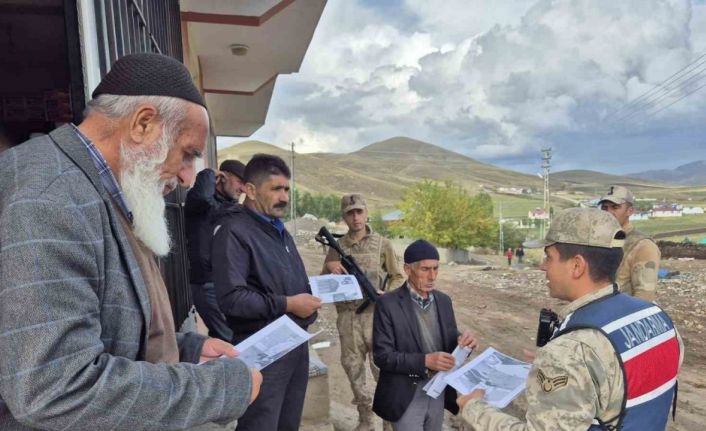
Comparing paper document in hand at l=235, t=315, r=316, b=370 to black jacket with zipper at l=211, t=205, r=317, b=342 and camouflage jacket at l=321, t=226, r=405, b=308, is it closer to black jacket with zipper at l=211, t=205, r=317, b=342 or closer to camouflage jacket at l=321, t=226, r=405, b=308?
black jacket with zipper at l=211, t=205, r=317, b=342

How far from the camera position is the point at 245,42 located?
640 centimetres

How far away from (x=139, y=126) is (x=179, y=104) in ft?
0.32

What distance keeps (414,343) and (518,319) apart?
11.7 metres

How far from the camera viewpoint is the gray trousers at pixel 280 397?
2219 millimetres

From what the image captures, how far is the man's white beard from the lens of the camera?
104cm

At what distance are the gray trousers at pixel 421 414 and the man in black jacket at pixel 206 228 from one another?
1.61m

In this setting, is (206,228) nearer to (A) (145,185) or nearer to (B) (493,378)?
(B) (493,378)

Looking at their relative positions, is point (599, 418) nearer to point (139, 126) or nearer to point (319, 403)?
point (139, 126)

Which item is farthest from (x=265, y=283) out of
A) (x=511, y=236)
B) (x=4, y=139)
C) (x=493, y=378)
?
(x=511, y=236)

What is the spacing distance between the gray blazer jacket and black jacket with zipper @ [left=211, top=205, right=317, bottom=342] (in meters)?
1.28

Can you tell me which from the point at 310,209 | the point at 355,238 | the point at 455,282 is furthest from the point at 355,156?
the point at 355,238

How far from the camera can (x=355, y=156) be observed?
538 ft

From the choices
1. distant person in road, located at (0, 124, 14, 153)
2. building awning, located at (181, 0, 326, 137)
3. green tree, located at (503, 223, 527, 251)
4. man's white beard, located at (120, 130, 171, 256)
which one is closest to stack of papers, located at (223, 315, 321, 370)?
man's white beard, located at (120, 130, 171, 256)

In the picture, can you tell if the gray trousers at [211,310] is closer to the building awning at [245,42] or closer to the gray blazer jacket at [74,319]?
the gray blazer jacket at [74,319]
